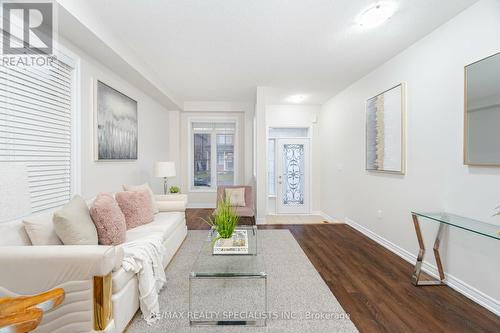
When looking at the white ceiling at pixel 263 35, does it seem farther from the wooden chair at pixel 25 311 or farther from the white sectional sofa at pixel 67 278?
the wooden chair at pixel 25 311

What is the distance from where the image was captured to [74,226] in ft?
5.36

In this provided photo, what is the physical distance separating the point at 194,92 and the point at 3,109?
10.8 feet

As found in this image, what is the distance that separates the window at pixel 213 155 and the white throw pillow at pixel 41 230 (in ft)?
13.8

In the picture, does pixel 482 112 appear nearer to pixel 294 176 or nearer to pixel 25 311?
pixel 25 311

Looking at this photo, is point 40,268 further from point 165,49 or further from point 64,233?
point 165,49

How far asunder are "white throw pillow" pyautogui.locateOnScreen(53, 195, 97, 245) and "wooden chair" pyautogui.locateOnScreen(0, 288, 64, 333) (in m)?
0.69

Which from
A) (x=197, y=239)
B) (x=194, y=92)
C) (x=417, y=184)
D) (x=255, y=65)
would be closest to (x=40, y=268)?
(x=197, y=239)

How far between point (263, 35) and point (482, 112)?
7.22ft

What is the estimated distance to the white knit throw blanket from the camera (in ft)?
5.62

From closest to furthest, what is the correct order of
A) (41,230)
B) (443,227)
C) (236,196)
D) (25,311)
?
(25,311), (41,230), (443,227), (236,196)

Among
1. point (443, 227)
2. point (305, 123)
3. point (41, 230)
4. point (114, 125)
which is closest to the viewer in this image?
point (41, 230)

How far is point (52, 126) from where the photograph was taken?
2145mm

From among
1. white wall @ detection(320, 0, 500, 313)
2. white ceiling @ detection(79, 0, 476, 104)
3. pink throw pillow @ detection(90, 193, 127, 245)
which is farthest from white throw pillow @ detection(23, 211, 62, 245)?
white wall @ detection(320, 0, 500, 313)

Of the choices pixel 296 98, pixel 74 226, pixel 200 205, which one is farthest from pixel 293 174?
pixel 74 226
